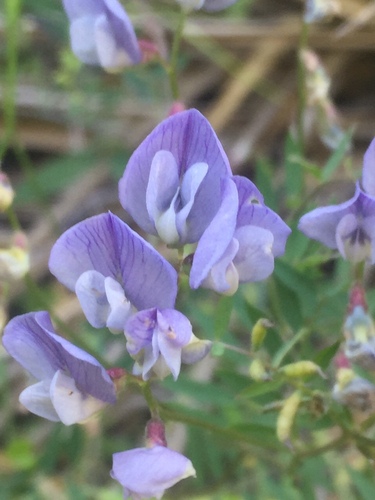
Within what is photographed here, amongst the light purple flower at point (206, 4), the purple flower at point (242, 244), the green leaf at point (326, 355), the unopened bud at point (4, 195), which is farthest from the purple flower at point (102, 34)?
the green leaf at point (326, 355)

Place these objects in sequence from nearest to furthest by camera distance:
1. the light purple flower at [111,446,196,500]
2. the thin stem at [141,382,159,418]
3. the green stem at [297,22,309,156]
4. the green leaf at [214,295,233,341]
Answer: the light purple flower at [111,446,196,500]
the thin stem at [141,382,159,418]
the green leaf at [214,295,233,341]
the green stem at [297,22,309,156]

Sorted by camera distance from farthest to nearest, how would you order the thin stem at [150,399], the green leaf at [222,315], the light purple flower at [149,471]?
the green leaf at [222,315]
the thin stem at [150,399]
the light purple flower at [149,471]

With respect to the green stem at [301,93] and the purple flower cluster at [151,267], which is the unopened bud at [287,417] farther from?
the green stem at [301,93]

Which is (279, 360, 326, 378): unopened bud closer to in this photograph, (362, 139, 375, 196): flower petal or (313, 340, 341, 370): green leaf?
(313, 340, 341, 370): green leaf

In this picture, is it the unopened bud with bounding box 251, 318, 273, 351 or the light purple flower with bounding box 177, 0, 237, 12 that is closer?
the unopened bud with bounding box 251, 318, 273, 351

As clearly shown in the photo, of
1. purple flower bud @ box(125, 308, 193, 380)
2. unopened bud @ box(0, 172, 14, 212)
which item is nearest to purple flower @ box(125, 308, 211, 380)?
purple flower bud @ box(125, 308, 193, 380)
